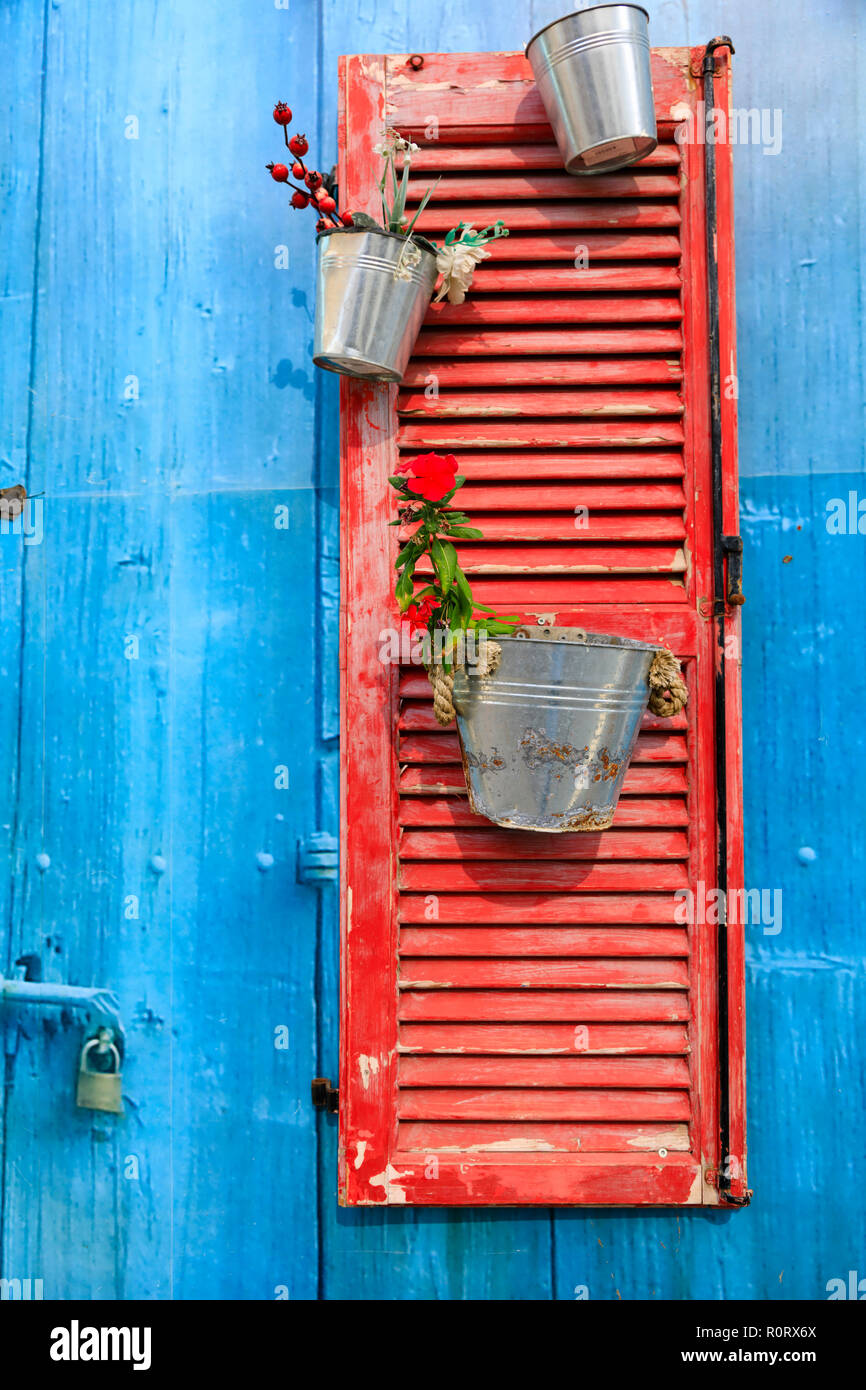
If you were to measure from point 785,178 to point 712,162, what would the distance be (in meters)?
0.28

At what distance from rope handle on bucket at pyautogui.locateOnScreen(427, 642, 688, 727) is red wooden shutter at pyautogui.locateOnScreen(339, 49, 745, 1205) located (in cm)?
13

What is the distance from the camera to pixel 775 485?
65.7 inches

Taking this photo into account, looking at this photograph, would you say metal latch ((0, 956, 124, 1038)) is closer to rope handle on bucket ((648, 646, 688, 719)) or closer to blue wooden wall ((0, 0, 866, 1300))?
blue wooden wall ((0, 0, 866, 1300))

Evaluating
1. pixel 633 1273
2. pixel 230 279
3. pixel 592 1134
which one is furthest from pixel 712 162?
pixel 633 1273

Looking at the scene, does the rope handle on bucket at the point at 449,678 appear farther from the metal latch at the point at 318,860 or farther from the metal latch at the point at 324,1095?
the metal latch at the point at 324,1095

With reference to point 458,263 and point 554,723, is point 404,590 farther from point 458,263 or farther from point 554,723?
point 458,263

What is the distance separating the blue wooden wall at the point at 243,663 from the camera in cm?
166

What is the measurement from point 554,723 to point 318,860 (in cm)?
61

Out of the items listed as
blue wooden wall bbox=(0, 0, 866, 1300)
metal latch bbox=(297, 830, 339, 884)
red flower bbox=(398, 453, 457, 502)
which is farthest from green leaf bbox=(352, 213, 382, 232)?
metal latch bbox=(297, 830, 339, 884)

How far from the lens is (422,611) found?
1.37 m

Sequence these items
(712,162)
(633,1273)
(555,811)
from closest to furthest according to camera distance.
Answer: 1. (555,811)
2. (712,162)
3. (633,1273)

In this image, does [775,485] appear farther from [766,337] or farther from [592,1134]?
[592,1134]

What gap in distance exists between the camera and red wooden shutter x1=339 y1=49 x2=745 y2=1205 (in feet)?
4.97

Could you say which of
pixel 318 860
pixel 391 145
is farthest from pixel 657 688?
pixel 391 145
